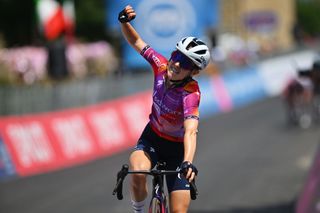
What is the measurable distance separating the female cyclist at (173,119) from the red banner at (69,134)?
7.93 m

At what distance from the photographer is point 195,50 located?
651cm

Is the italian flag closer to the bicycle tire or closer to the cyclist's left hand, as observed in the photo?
the bicycle tire

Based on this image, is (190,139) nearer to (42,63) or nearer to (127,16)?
(127,16)

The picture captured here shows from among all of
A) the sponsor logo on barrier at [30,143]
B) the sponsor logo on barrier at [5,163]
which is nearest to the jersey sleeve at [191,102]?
the sponsor logo on barrier at [5,163]

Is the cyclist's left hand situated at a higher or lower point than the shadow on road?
higher

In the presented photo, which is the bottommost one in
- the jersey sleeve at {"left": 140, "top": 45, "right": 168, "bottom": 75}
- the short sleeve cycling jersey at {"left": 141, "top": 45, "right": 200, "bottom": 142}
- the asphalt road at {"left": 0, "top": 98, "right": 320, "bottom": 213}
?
the asphalt road at {"left": 0, "top": 98, "right": 320, "bottom": 213}

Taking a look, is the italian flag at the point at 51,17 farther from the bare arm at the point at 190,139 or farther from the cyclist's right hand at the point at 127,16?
the bare arm at the point at 190,139

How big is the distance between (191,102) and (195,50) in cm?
47

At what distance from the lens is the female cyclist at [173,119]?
21.4 ft

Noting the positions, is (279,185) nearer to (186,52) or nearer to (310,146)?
(310,146)

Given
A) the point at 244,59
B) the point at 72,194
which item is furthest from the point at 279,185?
the point at 244,59

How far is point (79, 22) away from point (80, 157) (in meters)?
46.3

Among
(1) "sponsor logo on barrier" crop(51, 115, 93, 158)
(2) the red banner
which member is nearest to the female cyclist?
(2) the red banner

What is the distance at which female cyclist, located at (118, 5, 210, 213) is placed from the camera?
21.4ft
